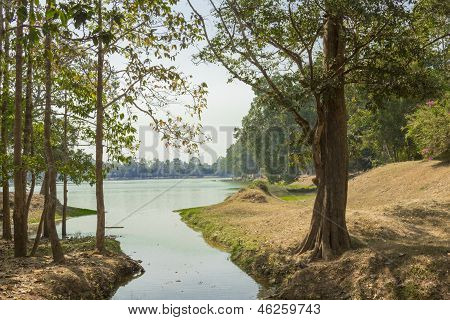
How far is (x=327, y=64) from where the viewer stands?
742 inches

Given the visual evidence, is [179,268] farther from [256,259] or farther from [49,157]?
[49,157]

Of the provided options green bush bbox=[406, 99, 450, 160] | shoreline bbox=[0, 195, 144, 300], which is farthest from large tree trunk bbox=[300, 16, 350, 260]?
green bush bbox=[406, 99, 450, 160]

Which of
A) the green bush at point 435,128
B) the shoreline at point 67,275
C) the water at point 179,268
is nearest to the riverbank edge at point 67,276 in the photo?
the shoreline at point 67,275

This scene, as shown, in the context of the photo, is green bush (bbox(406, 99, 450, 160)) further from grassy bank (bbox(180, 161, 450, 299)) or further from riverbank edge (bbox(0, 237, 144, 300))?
riverbank edge (bbox(0, 237, 144, 300))

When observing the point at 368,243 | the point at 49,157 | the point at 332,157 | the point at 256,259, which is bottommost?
the point at 256,259

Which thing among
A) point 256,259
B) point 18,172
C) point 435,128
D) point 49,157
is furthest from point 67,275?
point 435,128

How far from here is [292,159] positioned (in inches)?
896

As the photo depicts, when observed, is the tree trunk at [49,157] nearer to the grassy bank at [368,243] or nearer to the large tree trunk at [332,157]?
the grassy bank at [368,243]

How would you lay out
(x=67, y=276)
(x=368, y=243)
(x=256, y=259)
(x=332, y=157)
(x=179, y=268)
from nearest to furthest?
1. (x=67, y=276)
2. (x=332, y=157)
3. (x=368, y=243)
4. (x=256, y=259)
5. (x=179, y=268)

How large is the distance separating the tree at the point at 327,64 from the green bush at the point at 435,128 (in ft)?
62.5

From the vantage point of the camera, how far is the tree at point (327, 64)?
1781 cm

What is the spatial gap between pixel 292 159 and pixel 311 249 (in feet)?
16.0

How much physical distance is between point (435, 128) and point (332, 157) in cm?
2136

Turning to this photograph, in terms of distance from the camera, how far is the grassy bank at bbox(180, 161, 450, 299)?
14.5 meters
